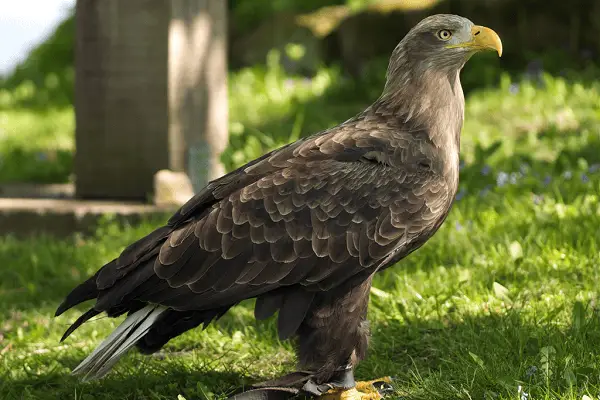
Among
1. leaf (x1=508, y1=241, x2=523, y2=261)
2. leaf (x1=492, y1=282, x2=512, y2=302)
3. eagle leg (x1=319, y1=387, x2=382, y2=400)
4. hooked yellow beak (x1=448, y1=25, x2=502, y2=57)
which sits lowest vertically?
eagle leg (x1=319, y1=387, x2=382, y2=400)

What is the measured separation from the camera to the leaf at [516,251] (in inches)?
200

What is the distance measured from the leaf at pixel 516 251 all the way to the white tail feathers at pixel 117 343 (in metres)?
1.98

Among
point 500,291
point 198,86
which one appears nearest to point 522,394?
point 500,291

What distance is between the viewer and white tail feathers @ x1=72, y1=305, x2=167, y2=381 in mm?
3932

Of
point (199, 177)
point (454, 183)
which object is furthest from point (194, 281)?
point (199, 177)

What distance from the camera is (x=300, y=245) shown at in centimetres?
394

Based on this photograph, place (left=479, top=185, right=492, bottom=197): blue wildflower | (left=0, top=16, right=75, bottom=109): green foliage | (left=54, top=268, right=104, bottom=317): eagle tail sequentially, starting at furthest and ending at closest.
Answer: (left=0, top=16, right=75, bottom=109): green foliage
(left=479, top=185, right=492, bottom=197): blue wildflower
(left=54, top=268, right=104, bottom=317): eagle tail

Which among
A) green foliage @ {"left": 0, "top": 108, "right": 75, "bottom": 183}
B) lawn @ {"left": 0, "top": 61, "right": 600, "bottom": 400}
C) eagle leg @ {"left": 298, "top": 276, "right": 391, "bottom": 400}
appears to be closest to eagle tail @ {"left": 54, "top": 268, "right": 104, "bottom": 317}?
lawn @ {"left": 0, "top": 61, "right": 600, "bottom": 400}

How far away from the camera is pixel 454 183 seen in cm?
412

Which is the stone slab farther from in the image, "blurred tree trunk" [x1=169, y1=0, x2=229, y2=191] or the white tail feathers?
the white tail feathers

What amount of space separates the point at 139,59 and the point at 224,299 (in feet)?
13.0

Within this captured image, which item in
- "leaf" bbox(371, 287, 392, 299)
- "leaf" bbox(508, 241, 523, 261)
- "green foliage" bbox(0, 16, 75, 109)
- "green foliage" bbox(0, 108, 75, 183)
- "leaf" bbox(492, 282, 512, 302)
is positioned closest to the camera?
"leaf" bbox(492, 282, 512, 302)

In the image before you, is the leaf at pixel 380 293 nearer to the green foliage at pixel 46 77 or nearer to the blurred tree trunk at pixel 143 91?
the blurred tree trunk at pixel 143 91

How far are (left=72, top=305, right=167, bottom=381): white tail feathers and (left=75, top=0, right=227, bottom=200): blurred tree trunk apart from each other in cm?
360
